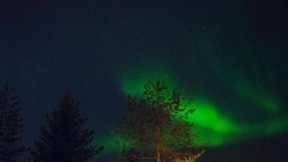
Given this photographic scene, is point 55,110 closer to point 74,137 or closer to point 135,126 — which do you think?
point 74,137

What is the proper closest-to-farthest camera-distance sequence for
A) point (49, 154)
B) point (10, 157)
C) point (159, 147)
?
point (49, 154) < point (159, 147) < point (10, 157)

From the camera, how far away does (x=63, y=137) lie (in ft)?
96.7

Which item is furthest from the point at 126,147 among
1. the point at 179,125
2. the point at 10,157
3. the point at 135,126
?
the point at 10,157

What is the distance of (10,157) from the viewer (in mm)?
44312

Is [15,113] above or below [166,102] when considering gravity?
above

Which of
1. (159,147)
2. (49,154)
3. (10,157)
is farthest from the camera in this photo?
(10,157)

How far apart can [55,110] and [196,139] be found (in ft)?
30.5

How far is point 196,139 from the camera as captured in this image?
31844mm

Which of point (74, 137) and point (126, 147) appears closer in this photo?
point (74, 137)

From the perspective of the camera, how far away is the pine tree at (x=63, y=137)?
2939 centimetres

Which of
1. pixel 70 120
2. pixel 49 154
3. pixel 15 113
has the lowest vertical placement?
pixel 49 154

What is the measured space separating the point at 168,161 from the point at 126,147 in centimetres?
290

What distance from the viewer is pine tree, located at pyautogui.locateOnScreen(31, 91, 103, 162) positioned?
29391mm

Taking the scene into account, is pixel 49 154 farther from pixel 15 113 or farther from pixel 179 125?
pixel 15 113
